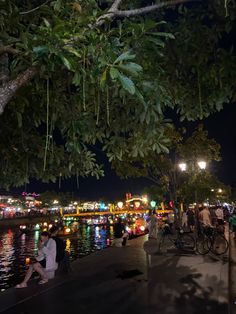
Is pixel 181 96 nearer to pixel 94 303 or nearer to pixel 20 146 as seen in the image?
pixel 20 146

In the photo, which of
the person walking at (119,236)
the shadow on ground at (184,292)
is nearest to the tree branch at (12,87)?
the shadow on ground at (184,292)

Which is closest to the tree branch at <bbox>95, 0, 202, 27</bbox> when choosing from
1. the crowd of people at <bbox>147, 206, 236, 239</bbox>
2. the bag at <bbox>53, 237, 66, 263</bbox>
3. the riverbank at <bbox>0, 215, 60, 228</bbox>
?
the bag at <bbox>53, 237, 66, 263</bbox>

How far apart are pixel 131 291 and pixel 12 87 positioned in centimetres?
637

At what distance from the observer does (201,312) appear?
711 centimetres

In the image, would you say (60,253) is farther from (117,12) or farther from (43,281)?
(117,12)

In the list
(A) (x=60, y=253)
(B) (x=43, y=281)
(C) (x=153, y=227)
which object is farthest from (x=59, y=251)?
(C) (x=153, y=227)

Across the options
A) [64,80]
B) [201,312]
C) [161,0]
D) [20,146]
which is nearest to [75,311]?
[201,312]

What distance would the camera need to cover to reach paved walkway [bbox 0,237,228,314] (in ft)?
24.9

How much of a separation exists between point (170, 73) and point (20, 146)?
12.1 feet

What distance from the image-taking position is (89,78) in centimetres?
543

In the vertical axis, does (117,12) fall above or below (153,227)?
above

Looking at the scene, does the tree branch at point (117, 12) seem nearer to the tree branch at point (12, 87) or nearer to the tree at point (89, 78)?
the tree at point (89, 78)

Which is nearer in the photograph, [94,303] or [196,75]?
Result: [196,75]

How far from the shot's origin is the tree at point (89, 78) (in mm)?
4363
